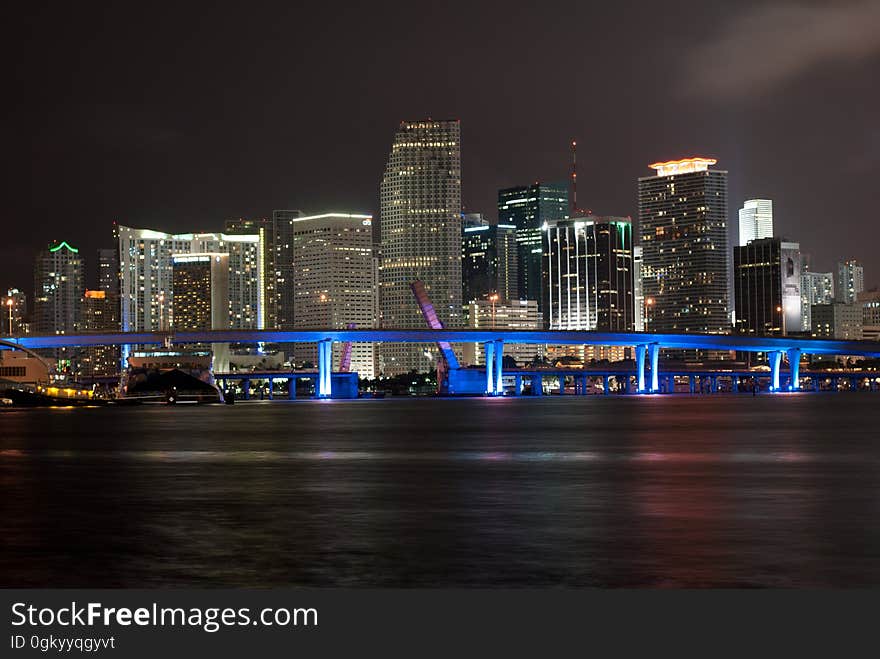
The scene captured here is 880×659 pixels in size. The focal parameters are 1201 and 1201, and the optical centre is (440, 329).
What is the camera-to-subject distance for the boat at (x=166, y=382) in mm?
148625

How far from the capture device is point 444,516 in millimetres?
23078

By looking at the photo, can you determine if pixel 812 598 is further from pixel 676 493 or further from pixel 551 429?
pixel 551 429

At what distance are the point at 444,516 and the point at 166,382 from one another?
131113 millimetres

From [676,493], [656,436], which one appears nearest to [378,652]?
[676,493]

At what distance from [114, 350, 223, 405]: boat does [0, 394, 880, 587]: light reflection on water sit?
101300mm

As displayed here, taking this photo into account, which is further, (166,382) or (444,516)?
(166,382)

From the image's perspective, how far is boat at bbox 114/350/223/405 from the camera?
5851 inches

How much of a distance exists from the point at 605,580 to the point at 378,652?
4.29 metres

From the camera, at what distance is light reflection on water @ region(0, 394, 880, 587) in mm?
16219

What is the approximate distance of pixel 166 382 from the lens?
149625 mm

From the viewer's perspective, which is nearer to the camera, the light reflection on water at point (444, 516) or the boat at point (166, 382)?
the light reflection on water at point (444, 516)

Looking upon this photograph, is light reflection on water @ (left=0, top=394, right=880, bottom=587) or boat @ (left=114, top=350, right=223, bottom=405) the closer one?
light reflection on water @ (left=0, top=394, right=880, bottom=587)

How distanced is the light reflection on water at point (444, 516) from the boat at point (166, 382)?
101300mm

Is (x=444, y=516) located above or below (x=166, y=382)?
below
